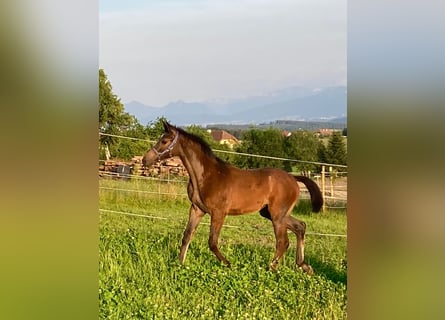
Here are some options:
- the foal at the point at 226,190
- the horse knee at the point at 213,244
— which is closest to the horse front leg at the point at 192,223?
the foal at the point at 226,190

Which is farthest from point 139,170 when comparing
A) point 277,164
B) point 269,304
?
point 269,304

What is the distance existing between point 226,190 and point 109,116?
75 cm

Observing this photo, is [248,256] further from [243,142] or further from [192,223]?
[243,142]

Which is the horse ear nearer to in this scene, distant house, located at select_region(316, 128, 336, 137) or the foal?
the foal

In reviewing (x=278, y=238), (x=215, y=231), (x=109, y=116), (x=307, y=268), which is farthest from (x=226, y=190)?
(x=109, y=116)

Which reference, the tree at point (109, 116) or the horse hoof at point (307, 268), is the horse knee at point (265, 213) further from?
the tree at point (109, 116)

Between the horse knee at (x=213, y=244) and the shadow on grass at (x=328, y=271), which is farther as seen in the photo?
the horse knee at (x=213, y=244)

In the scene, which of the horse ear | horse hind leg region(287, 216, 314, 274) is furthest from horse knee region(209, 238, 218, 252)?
the horse ear

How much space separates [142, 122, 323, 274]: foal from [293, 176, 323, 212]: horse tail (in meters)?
0.01

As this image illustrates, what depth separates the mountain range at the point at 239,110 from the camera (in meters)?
3.04
